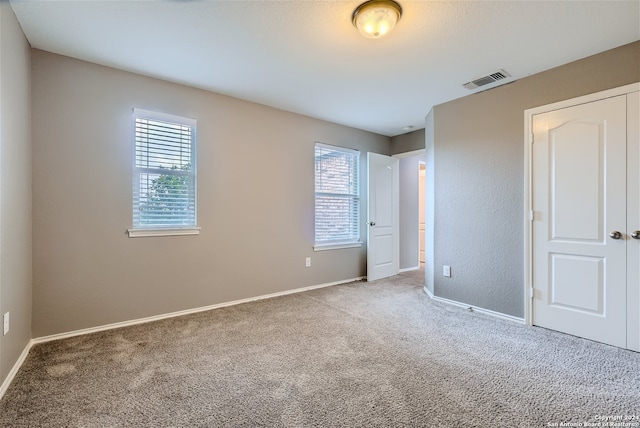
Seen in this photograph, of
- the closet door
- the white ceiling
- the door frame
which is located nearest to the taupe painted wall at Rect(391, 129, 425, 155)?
the white ceiling

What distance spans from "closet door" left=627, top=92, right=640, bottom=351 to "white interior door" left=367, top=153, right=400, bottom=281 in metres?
2.76

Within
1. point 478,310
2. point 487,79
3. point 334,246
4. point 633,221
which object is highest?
point 487,79

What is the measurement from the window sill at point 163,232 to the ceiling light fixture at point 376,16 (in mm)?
2427

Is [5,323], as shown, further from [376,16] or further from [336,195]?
[336,195]

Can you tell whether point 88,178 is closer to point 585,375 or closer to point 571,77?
point 585,375

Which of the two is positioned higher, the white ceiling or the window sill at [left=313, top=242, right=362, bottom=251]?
the white ceiling

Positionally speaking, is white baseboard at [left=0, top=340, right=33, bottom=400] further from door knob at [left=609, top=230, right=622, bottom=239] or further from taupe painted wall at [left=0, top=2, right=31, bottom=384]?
door knob at [left=609, top=230, right=622, bottom=239]

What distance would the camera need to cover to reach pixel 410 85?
3.08 meters

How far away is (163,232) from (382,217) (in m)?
3.14

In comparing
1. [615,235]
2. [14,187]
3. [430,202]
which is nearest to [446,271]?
[430,202]

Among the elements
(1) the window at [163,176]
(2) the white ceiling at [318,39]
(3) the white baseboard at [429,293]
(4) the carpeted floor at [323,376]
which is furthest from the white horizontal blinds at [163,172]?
(3) the white baseboard at [429,293]

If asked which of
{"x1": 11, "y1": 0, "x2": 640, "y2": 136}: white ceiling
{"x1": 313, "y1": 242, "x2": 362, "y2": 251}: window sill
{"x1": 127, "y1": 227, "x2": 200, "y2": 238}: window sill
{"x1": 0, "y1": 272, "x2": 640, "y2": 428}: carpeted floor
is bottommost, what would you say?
{"x1": 0, "y1": 272, "x2": 640, "y2": 428}: carpeted floor

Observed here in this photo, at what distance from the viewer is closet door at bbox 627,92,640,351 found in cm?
225

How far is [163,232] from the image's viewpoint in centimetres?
295
